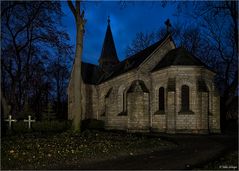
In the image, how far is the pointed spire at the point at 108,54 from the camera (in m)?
43.9

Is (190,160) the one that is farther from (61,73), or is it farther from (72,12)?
(61,73)

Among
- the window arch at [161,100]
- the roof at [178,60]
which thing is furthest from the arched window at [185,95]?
the roof at [178,60]

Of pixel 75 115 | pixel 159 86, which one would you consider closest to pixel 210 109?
pixel 159 86

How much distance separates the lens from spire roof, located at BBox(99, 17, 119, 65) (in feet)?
145

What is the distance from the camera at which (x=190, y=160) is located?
10648 mm

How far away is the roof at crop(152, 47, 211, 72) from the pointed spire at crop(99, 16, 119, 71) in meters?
16.2

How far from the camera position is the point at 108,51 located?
147 feet

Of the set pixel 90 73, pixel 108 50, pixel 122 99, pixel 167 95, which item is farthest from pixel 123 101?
pixel 108 50

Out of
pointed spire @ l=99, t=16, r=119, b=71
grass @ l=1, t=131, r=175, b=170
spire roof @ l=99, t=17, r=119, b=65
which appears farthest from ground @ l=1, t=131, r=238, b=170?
spire roof @ l=99, t=17, r=119, b=65

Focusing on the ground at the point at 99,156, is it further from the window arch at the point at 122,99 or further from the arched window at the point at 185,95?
the window arch at the point at 122,99

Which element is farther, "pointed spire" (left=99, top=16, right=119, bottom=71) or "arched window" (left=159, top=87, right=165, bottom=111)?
"pointed spire" (left=99, top=16, right=119, bottom=71)

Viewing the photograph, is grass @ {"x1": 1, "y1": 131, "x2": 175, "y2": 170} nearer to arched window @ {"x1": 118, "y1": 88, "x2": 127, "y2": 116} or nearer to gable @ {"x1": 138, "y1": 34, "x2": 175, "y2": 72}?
gable @ {"x1": 138, "y1": 34, "x2": 175, "y2": 72}

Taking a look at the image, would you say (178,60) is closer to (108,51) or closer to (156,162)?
(156,162)

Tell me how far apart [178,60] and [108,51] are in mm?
20724
